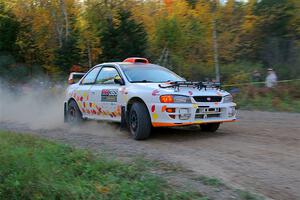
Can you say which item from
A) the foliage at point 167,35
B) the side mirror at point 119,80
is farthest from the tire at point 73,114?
the foliage at point 167,35

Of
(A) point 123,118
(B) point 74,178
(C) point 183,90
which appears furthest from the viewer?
(A) point 123,118

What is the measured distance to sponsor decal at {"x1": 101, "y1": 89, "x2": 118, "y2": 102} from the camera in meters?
9.66

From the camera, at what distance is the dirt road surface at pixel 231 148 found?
18.7 feet

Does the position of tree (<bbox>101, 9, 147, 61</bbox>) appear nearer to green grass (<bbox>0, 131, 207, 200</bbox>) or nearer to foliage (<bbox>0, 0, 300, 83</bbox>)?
foliage (<bbox>0, 0, 300, 83</bbox>)

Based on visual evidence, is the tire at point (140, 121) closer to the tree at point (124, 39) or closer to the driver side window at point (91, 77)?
the driver side window at point (91, 77)

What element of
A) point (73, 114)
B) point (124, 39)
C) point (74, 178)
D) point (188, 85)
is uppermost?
point (124, 39)

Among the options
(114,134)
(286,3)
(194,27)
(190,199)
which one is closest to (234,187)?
(190,199)

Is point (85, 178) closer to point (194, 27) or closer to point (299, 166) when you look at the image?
point (299, 166)

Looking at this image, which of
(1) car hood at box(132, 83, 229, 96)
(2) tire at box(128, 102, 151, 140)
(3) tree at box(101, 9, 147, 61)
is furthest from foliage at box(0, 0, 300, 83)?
(2) tire at box(128, 102, 151, 140)

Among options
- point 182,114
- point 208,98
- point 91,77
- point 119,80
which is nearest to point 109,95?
point 119,80

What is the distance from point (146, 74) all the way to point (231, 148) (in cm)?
292

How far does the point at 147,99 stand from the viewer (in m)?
8.70

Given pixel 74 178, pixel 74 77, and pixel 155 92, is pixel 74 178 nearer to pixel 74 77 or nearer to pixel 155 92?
pixel 155 92

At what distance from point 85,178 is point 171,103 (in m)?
2.86
